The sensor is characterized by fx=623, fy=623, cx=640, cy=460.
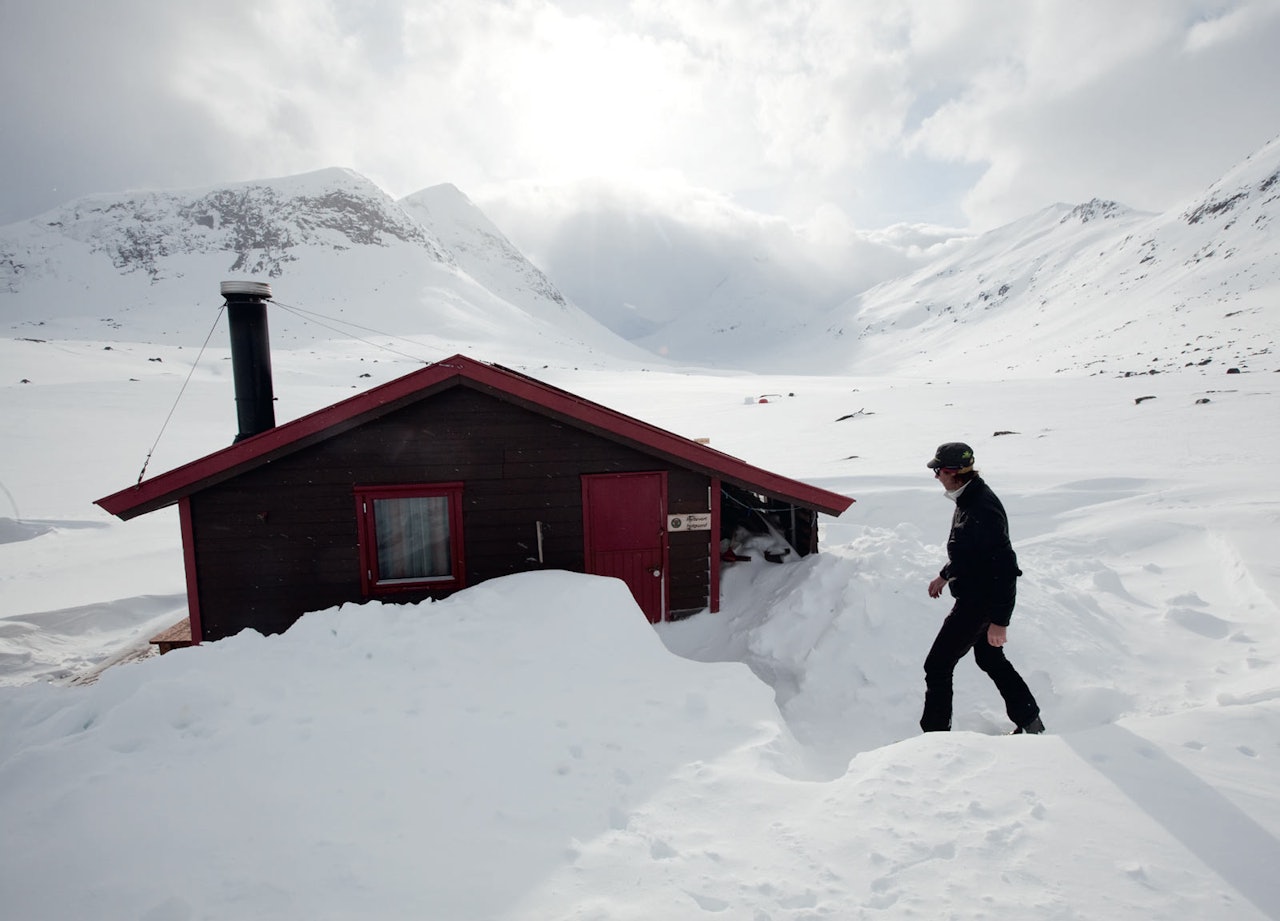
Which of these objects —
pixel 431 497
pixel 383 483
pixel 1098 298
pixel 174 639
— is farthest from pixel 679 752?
pixel 1098 298

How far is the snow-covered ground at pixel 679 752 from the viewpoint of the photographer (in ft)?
9.78

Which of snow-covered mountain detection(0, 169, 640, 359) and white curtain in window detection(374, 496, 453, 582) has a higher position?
snow-covered mountain detection(0, 169, 640, 359)

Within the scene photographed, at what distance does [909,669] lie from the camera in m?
6.78

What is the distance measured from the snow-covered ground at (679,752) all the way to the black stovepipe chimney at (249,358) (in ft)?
12.2

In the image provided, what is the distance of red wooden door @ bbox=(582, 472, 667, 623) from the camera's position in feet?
27.3

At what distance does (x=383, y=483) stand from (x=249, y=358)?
3864 millimetres

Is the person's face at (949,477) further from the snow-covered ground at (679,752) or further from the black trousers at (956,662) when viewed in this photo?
the snow-covered ground at (679,752)

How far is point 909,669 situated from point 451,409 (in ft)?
20.2

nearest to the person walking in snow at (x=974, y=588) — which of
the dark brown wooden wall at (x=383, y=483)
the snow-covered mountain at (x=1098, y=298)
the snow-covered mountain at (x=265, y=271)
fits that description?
the dark brown wooden wall at (x=383, y=483)

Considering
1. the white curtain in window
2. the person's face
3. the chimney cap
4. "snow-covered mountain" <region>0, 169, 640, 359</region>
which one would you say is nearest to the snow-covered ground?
the white curtain in window

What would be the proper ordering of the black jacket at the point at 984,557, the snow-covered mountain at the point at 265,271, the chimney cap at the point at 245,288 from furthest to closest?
the snow-covered mountain at the point at 265,271
the chimney cap at the point at 245,288
the black jacket at the point at 984,557

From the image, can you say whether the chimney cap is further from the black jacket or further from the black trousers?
the black trousers

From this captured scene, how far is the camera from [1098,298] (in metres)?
83.1

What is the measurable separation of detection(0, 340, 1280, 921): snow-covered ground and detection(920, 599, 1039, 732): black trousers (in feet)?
3.16
